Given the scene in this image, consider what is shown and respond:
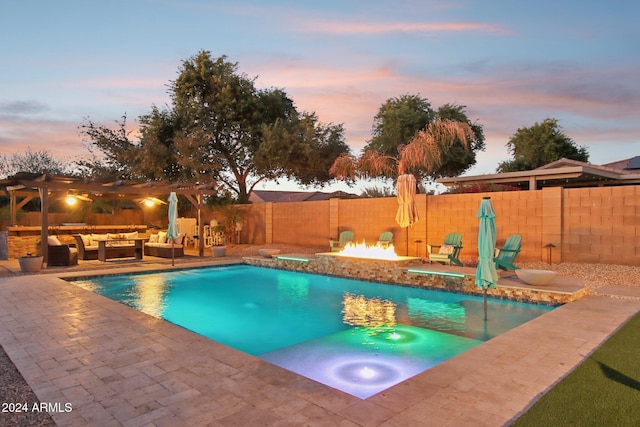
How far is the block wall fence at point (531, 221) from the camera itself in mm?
9320

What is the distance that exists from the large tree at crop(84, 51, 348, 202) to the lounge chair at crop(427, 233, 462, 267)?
11722 millimetres

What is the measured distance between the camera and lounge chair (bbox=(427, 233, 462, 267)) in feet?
34.5

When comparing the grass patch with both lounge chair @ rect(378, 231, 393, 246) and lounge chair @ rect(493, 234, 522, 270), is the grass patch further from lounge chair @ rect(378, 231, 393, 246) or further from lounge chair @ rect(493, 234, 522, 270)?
lounge chair @ rect(378, 231, 393, 246)

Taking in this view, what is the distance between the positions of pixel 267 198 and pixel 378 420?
38.8 metres

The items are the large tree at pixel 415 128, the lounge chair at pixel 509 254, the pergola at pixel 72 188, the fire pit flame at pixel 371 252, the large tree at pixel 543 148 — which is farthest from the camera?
the large tree at pixel 543 148

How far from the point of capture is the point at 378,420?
287 centimetres

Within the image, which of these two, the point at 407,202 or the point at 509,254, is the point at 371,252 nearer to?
the point at 407,202

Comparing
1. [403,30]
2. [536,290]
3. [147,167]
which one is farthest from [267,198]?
[536,290]

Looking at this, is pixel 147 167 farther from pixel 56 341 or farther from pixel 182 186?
pixel 56 341

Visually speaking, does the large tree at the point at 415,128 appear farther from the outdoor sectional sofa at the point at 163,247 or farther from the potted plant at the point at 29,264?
the potted plant at the point at 29,264

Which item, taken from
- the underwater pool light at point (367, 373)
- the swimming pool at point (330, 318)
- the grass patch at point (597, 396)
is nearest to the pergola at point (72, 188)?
the swimming pool at point (330, 318)

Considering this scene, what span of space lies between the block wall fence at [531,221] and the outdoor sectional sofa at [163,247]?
527cm

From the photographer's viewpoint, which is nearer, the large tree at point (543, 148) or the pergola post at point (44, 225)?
the pergola post at point (44, 225)

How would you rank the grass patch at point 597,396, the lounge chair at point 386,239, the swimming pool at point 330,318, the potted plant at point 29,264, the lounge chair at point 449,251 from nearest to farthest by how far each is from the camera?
1. the grass patch at point 597,396
2. the swimming pool at point 330,318
3. the lounge chair at point 449,251
4. the potted plant at point 29,264
5. the lounge chair at point 386,239
